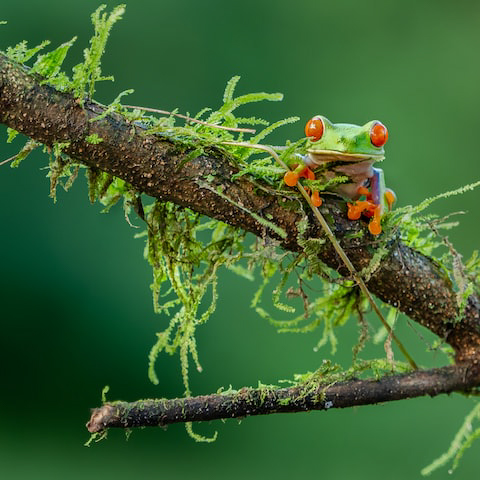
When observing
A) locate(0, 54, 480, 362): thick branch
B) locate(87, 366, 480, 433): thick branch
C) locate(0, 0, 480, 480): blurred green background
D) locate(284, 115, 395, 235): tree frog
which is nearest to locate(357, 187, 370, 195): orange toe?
locate(284, 115, 395, 235): tree frog

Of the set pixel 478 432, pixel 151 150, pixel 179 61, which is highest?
pixel 179 61

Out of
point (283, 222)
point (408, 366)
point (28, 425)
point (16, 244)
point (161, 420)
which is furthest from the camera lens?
point (28, 425)

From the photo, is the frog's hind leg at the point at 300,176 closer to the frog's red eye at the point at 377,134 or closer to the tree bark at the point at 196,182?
the tree bark at the point at 196,182

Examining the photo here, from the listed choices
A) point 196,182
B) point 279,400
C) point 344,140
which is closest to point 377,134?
point 344,140

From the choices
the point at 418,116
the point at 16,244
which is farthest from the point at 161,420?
the point at 418,116

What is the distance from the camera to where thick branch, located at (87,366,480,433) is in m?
0.98

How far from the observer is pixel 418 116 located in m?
4.10

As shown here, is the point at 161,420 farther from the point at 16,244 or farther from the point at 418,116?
the point at 418,116

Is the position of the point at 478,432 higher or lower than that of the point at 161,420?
lower

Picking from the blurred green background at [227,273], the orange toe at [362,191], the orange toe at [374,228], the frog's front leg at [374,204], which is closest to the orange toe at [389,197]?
the frog's front leg at [374,204]

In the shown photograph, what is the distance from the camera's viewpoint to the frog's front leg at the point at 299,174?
3.70ft

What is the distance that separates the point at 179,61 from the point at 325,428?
2.07 meters

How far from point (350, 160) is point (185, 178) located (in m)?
0.33

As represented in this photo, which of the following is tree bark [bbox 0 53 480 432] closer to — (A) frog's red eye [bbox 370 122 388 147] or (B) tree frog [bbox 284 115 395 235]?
(B) tree frog [bbox 284 115 395 235]
